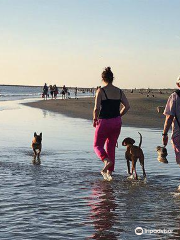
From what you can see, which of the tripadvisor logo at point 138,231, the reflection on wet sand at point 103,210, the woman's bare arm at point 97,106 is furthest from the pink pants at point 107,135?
the tripadvisor logo at point 138,231

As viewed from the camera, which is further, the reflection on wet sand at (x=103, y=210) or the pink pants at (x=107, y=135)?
the pink pants at (x=107, y=135)

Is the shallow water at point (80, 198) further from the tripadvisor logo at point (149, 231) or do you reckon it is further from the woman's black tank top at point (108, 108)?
the woman's black tank top at point (108, 108)

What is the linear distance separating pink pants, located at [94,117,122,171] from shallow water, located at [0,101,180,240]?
49 cm

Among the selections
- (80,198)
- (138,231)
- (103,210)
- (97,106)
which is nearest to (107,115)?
(97,106)

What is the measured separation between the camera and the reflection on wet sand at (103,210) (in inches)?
218

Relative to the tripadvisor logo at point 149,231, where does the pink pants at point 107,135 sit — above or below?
above

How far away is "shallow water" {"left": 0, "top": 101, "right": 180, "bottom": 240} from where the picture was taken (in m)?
5.66

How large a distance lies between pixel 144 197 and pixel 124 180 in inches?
59.9

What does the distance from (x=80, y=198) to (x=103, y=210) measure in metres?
0.79

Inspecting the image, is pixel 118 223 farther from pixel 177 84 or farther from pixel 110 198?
pixel 177 84

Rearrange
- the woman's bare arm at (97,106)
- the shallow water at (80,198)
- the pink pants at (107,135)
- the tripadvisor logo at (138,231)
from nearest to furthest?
the tripadvisor logo at (138,231) < the shallow water at (80,198) < the woman's bare arm at (97,106) < the pink pants at (107,135)

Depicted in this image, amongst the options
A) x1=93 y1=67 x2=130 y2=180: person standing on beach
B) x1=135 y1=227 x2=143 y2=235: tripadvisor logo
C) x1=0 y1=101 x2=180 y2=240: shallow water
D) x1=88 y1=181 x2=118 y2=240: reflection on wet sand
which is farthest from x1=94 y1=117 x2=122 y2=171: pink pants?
x1=135 y1=227 x2=143 y2=235: tripadvisor logo

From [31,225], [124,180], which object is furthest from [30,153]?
[31,225]

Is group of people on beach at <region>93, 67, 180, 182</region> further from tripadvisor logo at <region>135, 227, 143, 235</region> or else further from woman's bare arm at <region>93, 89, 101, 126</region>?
tripadvisor logo at <region>135, 227, 143, 235</region>
